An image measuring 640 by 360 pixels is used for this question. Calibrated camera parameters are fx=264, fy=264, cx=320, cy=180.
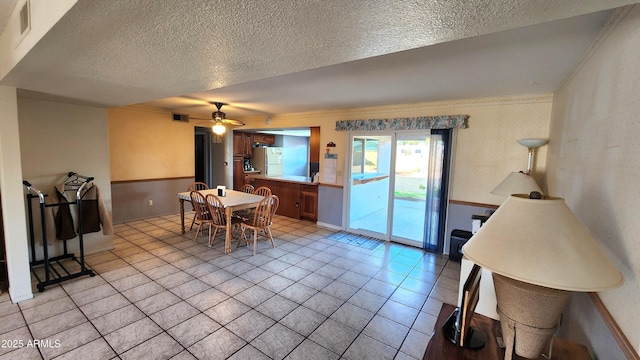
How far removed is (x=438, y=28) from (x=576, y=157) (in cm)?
152

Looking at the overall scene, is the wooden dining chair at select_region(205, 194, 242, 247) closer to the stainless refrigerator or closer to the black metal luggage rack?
the black metal luggage rack

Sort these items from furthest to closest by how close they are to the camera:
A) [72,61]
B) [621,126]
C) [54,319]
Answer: [54,319]
[72,61]
[621,126]

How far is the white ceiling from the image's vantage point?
1106 mm

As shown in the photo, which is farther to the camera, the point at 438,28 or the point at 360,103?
the point at 360,103

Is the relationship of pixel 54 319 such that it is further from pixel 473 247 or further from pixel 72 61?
pixel 473 247

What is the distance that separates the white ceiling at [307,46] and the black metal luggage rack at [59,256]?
3.37 ft

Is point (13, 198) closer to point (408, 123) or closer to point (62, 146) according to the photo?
point (62, 146)

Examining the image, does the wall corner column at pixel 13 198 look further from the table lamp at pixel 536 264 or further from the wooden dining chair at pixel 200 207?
the table lamp at pixel 536 264

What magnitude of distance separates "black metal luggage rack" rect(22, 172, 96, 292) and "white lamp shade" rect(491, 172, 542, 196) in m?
4.75

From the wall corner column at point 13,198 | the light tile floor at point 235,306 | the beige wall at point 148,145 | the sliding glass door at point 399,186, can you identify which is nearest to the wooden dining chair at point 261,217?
the light tile floor at point 235,306

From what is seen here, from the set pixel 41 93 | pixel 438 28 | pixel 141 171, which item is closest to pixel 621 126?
pixel 438 28

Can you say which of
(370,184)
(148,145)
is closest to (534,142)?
(370,184)

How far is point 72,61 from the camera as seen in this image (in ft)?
5.92

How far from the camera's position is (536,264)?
87cm
